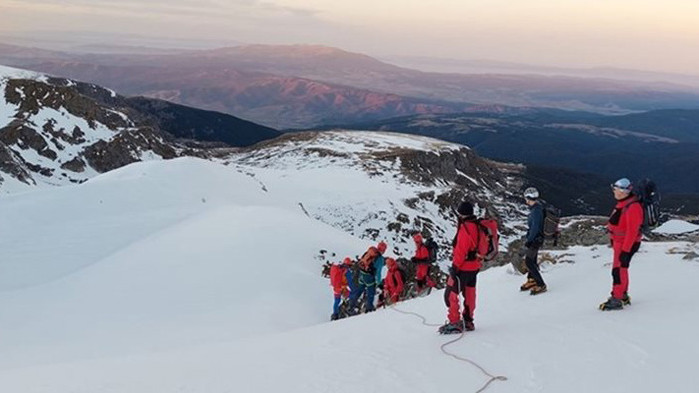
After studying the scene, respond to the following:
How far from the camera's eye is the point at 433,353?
858 cm

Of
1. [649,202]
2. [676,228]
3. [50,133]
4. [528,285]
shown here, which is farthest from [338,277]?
[50,133]

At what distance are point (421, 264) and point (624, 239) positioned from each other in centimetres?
820

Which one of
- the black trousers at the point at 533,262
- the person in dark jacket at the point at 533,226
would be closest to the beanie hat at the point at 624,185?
the person in dark jacket at the point at 533,226

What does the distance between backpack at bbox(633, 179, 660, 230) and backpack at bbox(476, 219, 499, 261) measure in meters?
2.79

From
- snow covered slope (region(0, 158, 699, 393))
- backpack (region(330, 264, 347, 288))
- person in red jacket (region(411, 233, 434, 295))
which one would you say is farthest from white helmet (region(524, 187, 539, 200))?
backpack (region(330, 264, 347, 288))

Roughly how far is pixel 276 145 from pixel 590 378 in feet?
439

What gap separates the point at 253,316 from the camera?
17.4 m

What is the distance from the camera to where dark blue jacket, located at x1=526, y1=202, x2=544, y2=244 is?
1126cm

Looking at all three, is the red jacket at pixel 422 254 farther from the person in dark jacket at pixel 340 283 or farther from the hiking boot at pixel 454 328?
the hiking boot at pixel 454 328

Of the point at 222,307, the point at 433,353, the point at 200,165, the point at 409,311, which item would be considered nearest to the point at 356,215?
the point at 200,165

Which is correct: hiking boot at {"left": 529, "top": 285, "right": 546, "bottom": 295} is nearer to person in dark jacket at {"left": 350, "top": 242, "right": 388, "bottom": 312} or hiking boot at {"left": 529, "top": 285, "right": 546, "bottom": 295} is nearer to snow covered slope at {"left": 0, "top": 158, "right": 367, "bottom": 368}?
person in dark jacket at {"left": 350, "top": 242, "right": 388, "bottom": 312}

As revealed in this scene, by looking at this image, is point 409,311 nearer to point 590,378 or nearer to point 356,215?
point 590,378

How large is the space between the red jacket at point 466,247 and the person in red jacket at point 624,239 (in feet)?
8.52

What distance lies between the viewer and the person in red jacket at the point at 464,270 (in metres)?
9.55
